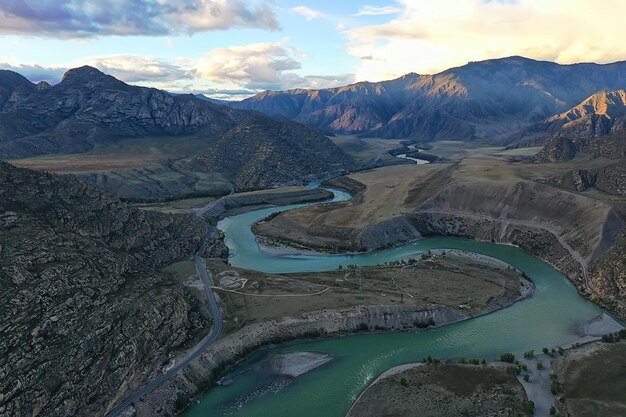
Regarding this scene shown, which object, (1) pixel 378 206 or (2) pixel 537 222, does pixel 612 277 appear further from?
(1) pixel 378 206

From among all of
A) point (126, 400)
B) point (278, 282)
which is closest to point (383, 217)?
point (278, 282)

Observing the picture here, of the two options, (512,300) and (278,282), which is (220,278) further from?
(512,300)

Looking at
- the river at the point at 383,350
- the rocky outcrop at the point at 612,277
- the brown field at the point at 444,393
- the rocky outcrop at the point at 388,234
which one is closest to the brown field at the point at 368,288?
the river at the point at 383,350

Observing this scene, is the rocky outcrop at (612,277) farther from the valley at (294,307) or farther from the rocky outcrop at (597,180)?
the rocky outcrop at (597,180)

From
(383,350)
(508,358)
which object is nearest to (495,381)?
(508,358)

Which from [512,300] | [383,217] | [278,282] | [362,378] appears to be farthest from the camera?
[383,217]

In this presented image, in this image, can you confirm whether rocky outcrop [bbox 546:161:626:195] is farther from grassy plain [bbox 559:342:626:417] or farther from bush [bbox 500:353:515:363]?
bush [bbox 500:353:515:363]
